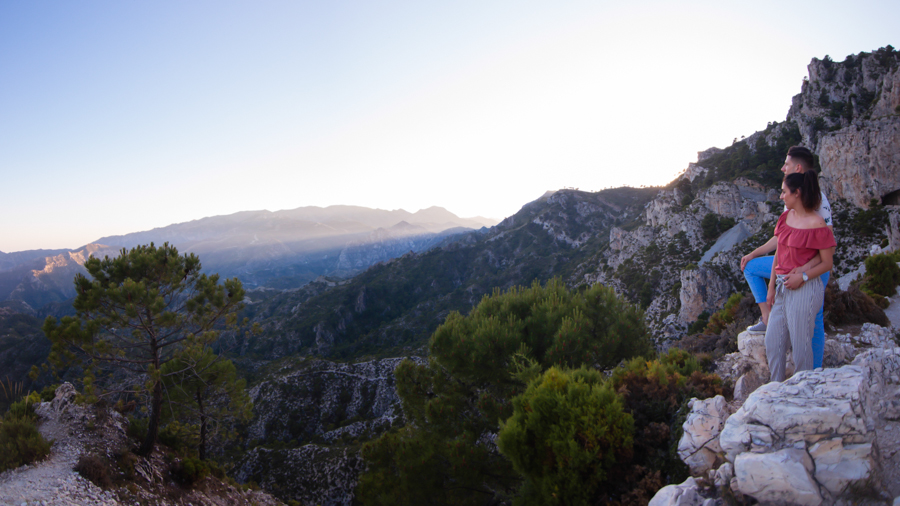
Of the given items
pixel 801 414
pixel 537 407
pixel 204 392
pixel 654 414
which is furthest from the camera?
pixel 204 392

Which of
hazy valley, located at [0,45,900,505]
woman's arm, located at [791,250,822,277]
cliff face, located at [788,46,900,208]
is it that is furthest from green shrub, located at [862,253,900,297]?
cliff face, located at [788,46,900,208]

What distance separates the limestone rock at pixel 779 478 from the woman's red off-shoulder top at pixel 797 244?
2.10m

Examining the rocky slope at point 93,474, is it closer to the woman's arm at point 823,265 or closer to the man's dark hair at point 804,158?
the woman's arm at point 823,265

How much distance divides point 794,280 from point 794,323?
0.54 metres

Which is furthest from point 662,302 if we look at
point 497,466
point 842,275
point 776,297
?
point 776,297

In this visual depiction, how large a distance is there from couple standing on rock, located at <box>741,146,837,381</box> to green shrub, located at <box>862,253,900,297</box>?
25.6 ft

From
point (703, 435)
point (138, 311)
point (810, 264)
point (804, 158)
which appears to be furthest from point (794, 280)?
point (138, 311)

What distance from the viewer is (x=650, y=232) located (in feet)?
141

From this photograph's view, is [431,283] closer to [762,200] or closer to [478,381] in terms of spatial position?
[762,200]

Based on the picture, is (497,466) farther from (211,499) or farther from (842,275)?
(842,275)

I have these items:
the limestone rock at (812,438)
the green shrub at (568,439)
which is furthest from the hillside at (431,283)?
the limestone rock at (812,438)

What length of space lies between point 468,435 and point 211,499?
7.21 metres

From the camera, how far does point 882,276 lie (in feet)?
30.6

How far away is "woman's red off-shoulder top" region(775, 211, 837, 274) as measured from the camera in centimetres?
405
